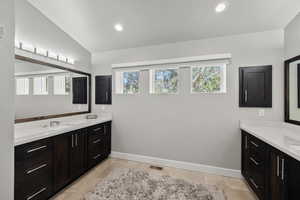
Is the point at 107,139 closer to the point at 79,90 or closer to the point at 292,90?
the point at 79,90

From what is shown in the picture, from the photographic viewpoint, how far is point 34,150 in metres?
1.55

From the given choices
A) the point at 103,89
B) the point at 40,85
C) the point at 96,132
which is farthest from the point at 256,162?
the point at 40,85

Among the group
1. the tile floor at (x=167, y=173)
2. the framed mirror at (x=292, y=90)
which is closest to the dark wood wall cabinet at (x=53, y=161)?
the tile floor at (x=167, y=173)

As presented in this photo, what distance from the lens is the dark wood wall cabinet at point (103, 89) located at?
10.3 feet

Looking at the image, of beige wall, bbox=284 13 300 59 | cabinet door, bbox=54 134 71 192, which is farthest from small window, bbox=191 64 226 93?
cabinet door, bbox=54 134 71 192

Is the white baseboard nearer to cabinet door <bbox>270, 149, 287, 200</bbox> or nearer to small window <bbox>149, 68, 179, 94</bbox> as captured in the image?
cabinet door <bbox>270, 149, 287, 200</bbox>

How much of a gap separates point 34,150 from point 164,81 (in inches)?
91.2

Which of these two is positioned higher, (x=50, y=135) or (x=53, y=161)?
(x=50, y=135)

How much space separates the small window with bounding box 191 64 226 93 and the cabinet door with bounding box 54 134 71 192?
2.34 metres

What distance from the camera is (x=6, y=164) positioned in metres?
1.23

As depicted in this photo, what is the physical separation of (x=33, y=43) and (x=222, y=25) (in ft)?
9.78

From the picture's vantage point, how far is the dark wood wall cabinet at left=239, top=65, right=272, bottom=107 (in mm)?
2170

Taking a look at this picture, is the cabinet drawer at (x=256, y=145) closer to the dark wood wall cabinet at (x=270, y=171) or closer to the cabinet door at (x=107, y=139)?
the dark wood wall cabinet at (x=270, y=171)

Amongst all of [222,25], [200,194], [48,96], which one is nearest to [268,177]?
[200,194]
